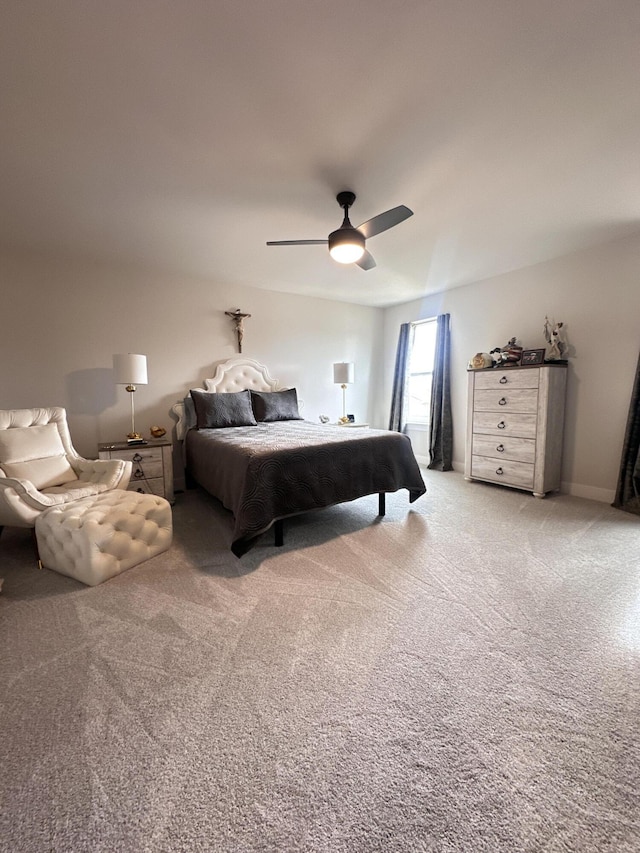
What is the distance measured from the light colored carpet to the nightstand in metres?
1.03

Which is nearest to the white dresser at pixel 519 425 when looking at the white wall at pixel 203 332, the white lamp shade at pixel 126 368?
the white wall at pixel 203 332

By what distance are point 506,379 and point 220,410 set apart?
3050 millimetres

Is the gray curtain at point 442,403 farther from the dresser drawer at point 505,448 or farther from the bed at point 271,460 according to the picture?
the bed at point 271,460

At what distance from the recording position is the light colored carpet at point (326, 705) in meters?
0.93

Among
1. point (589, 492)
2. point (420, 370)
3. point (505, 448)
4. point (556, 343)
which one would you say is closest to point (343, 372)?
point (420, 370)

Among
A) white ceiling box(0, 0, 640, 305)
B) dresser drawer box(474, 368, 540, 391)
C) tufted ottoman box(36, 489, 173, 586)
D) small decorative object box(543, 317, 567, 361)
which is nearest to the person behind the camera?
white ceiling box(0, 0, 640, 305)

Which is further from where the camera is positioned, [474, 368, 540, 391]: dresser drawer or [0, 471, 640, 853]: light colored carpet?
[474, 368, 540, 391]: dresser drawer

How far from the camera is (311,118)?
1.78m

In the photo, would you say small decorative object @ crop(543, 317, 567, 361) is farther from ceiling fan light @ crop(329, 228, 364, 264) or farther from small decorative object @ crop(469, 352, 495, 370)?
ceiling fan light @ crop(329, 228, 364, 264)

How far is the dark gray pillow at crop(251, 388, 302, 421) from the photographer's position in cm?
417

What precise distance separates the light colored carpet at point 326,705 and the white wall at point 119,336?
71.6 inches

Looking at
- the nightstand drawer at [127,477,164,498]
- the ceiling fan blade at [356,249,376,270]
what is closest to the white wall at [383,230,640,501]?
the ceiling fan blade at [356,249,376,270]

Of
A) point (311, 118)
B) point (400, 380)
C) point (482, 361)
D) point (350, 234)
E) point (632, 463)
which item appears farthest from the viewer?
point (400, 380)

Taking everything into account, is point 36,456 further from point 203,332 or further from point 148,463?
point 203,332
